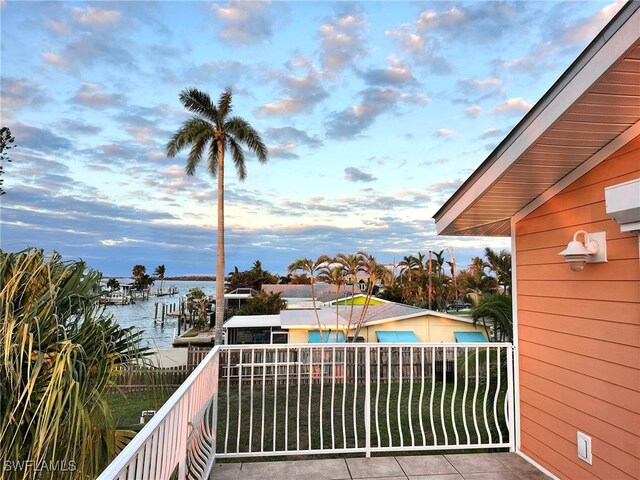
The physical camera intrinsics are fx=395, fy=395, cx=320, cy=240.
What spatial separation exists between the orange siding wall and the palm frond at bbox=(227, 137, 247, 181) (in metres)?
15.6

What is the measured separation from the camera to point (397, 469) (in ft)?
10.5

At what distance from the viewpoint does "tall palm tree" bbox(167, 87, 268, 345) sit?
54.9 feet

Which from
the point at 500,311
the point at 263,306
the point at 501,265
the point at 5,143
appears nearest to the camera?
the point at 500,311

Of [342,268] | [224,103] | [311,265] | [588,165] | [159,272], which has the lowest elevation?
[159,272]

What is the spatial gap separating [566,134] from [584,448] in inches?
84.3

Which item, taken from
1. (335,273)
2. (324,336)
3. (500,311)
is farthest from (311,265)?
(500,311)

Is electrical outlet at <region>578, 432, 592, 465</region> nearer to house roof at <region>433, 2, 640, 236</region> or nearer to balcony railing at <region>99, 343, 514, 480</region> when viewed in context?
balcony railing at <region>99, 343, 514, 480</region>

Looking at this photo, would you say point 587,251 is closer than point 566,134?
No

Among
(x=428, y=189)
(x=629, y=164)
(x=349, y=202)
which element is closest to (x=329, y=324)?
(x=428, y=189)

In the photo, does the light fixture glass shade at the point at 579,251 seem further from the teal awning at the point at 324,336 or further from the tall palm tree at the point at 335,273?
the tall palm tree at the point at 335,273

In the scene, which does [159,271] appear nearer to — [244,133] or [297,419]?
[244,133]

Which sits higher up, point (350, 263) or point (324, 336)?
point (350, 263)

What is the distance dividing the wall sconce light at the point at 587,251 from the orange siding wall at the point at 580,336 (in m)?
0.05

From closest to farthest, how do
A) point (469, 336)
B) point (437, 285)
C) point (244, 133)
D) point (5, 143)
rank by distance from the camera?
point (5, 143), point (469, 336), point (244, 133), point (437, 285)
